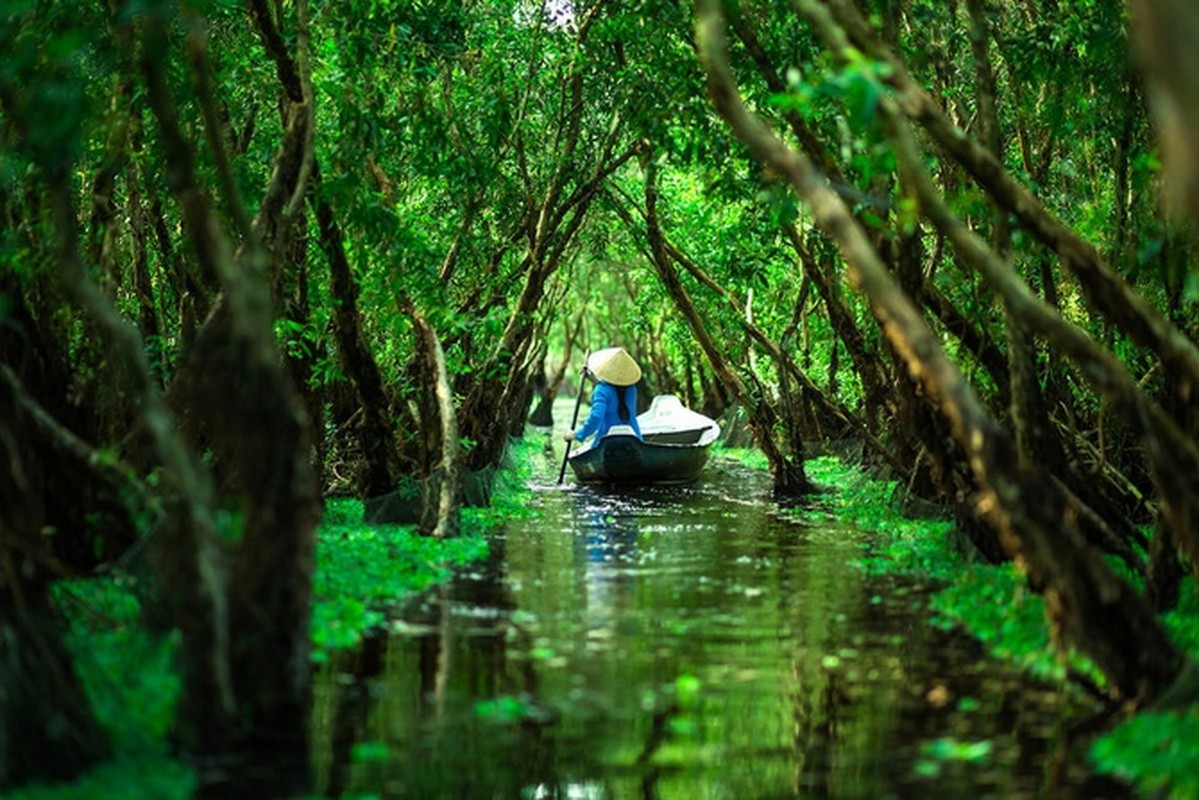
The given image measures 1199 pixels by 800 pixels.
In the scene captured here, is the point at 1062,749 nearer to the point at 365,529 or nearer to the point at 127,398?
the point at 127,398

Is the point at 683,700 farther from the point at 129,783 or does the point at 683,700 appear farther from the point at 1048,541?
the point at 129,783

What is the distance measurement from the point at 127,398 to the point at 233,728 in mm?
5092

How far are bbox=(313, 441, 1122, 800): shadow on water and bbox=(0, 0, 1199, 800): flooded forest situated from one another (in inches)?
1.5

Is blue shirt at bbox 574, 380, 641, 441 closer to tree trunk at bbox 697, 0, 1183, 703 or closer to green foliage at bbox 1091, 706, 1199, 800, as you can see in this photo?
tree trunk at bbox 697, 0, 1183, 703

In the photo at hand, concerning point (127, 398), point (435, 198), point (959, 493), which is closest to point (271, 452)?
point (127, 398)

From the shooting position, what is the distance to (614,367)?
26.5 meters

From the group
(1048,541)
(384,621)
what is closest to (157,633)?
(384,621)

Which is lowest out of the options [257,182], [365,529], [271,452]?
[365,529]

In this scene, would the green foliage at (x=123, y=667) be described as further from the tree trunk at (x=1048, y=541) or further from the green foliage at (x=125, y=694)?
the tree trunk at (x=1048, y=541)

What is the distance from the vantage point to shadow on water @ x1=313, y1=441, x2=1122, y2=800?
6867 millimetres

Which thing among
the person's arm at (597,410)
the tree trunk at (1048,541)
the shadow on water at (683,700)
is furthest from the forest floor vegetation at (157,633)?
the person's arm at (597,410)

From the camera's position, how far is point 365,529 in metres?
16.5

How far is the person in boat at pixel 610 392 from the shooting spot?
1042 inches

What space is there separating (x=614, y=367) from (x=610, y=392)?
592 mm
